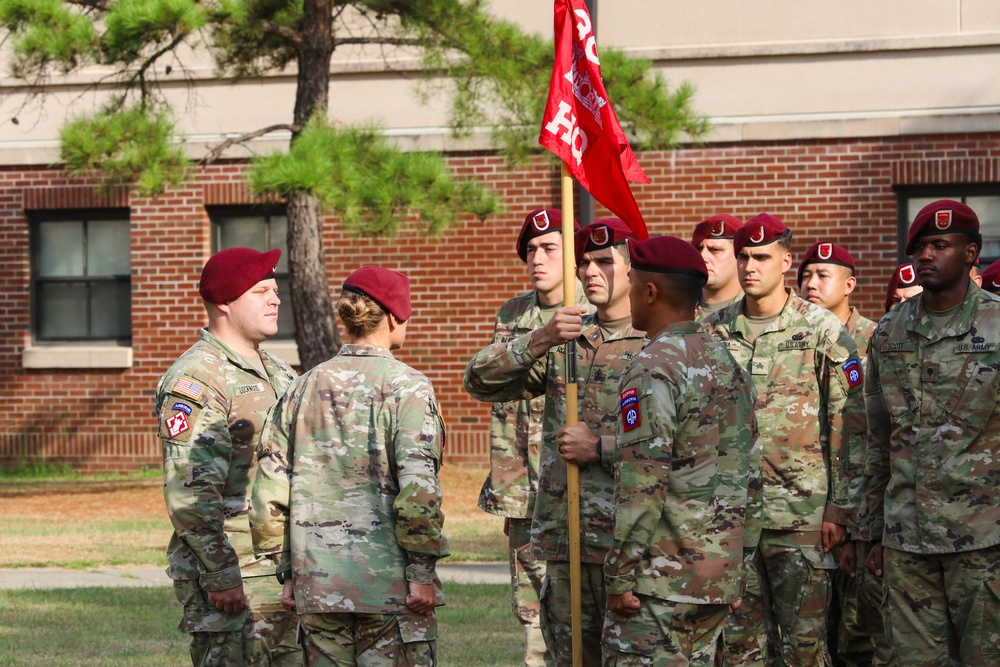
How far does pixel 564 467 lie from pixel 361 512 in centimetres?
106

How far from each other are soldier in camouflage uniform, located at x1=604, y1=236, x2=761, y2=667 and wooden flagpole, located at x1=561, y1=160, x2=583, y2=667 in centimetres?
38

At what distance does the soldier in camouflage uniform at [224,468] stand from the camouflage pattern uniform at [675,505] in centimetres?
147

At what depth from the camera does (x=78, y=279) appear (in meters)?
16.4

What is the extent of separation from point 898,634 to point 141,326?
40.1 feet

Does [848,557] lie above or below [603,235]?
below

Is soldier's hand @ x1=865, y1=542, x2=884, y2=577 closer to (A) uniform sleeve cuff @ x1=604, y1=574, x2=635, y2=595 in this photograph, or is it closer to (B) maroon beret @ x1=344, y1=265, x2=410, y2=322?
(A) uniform sleeve cuff @ x1=604, y1=574, x2=635, y2=595

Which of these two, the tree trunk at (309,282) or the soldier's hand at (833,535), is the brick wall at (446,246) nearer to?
the tree trunk at (309,282)

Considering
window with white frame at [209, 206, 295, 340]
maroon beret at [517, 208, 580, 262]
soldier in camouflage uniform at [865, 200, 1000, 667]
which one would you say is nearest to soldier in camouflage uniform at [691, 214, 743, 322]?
maroon beret at [517, 208, 580, 262]

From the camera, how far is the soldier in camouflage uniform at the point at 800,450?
6.25 metres

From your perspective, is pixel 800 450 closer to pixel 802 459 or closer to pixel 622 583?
pixel 802 459

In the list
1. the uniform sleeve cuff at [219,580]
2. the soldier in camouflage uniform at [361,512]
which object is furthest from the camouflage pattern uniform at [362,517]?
the uniform sleeve cuff at [219,580]

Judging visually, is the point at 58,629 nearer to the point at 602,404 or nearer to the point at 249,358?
the point at 249,358

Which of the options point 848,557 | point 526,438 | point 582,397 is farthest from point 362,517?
point 848,557

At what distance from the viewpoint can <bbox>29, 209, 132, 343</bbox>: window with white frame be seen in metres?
16.4
